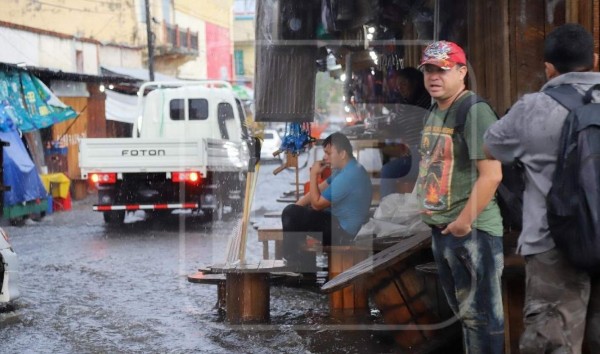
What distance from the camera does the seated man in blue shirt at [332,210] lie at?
8477 mm

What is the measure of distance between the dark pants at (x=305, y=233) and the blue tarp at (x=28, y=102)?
10.9 meters

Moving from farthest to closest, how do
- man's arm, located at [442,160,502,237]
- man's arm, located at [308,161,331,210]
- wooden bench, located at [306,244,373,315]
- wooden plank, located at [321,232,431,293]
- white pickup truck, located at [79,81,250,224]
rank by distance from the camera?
white pickup truck, located at [79,81,250,224] → man's arm, located at [308,161,331,210] → wooden bench, located at [306,244,373,315] → wooden plank, located at [321,232,431,293] → man's arm, located at [442,160,502,237]

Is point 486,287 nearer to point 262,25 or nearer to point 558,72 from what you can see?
point 558,72

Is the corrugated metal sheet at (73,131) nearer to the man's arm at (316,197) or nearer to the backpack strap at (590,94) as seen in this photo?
the man's arm at (316,197)

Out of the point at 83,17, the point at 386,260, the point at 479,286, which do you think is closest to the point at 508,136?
the point at 479,286

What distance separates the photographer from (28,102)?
787 inches

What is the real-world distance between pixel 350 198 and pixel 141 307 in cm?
230

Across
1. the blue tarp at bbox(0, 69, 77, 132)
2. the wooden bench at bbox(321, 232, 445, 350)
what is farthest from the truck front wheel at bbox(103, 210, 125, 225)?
the wooden bench at bbox(321, 232, 445, 350)

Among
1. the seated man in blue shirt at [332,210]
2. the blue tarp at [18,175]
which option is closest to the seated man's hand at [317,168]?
the seated man in blue shirt at [332,210]

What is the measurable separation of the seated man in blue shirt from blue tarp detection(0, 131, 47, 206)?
30.8ft

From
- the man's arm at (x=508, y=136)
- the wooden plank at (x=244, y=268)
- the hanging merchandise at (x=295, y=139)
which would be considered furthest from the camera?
the hanging merchandise at (x=295, y=139)

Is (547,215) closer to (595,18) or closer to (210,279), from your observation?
(595,18)

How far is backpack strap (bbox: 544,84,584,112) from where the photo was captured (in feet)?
13.0

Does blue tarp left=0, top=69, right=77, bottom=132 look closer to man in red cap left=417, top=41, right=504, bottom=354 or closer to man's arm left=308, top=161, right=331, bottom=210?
man's arm left=308, top=161, right=331, bottom=210
